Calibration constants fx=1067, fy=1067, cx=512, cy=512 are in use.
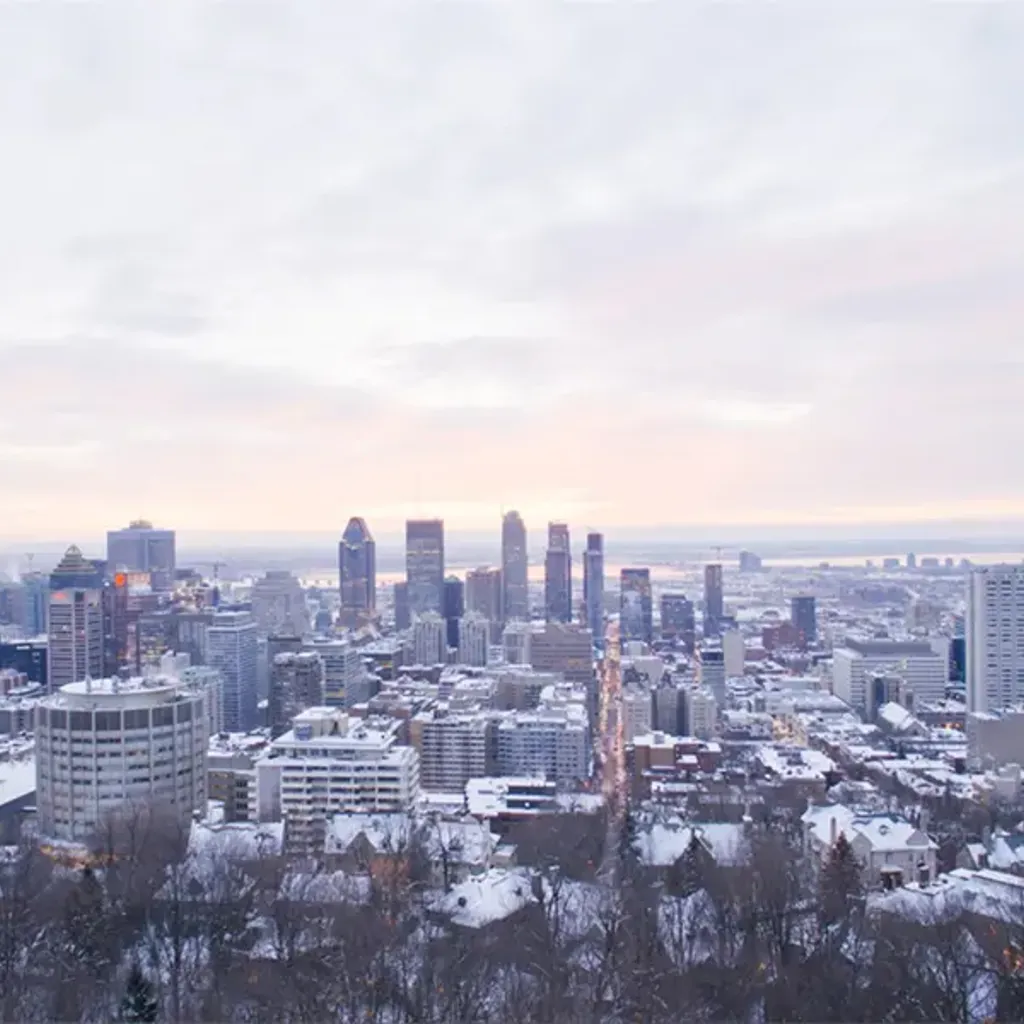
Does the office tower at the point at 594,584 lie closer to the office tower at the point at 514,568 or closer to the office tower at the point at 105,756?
the office tower at the point at 514,568

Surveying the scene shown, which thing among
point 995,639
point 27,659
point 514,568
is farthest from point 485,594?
point 995,639

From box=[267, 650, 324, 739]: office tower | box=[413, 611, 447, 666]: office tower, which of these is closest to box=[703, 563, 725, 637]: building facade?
box=[413, 611, 447, 666]: office tower

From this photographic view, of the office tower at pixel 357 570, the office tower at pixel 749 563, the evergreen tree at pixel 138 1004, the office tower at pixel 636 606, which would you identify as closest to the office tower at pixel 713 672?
the office tower at pixel 636 606

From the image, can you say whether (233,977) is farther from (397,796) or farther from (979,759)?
(979,759)

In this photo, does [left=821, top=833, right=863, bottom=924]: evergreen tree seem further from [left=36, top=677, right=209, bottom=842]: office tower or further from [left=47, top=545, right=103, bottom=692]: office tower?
[left=47, top=545, right=103, bottom=692]: office tower

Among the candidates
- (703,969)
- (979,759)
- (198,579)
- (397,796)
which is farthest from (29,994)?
(198,579)

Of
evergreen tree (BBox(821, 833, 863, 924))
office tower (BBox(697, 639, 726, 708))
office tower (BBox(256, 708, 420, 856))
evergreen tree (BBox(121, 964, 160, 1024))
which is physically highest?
evergreen tree (BBox(121, 964, 160, 1024))
